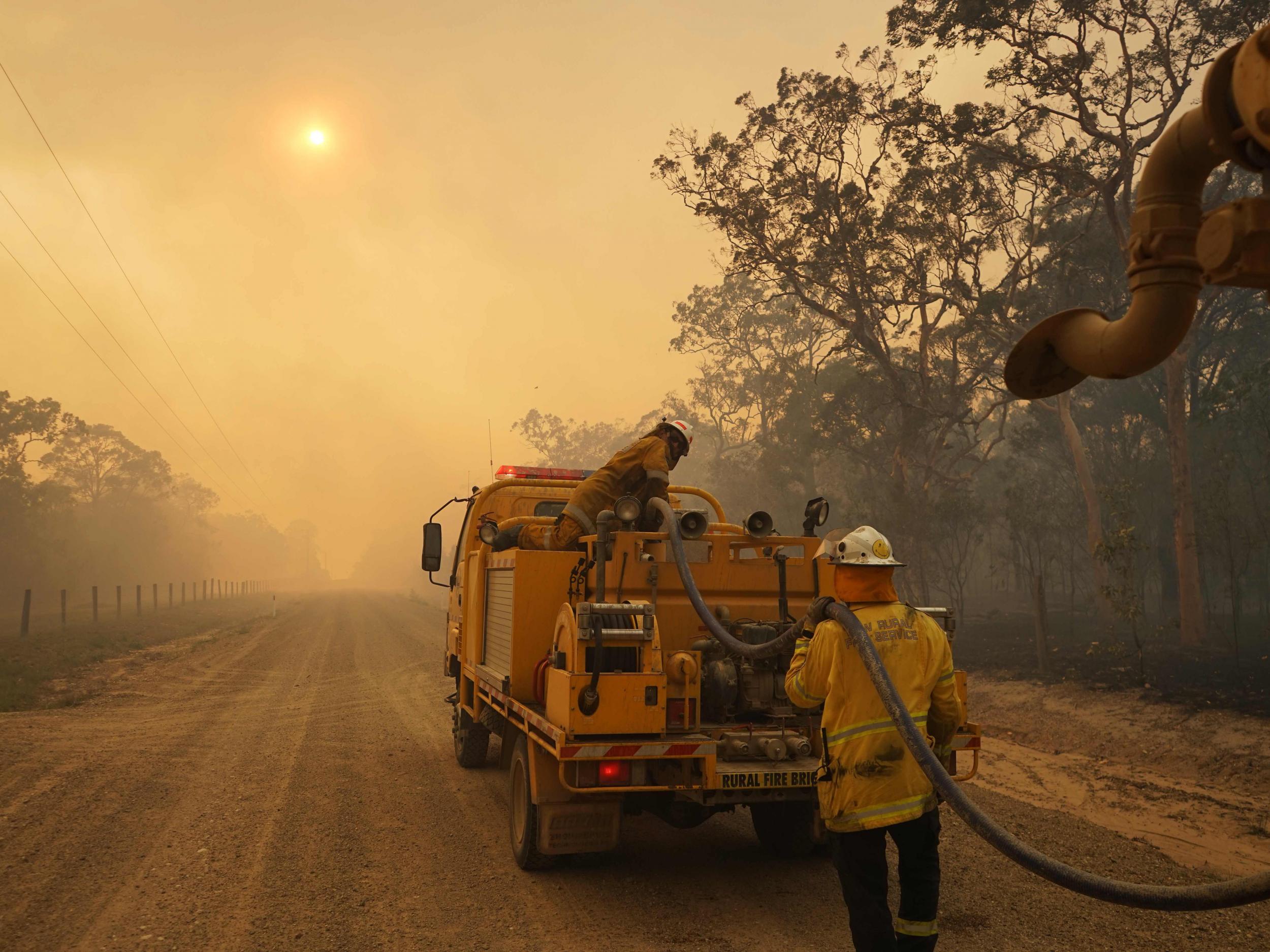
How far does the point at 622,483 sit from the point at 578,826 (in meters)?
2.41

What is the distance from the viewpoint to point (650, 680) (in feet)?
17.0

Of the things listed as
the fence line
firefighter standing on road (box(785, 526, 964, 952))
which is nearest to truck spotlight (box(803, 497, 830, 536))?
firefighter standing on road (box(785, 526, 964, 952))

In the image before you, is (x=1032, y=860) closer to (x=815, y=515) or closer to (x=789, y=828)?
(x=789, y=828)

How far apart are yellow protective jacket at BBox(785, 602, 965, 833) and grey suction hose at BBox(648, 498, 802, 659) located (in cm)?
121

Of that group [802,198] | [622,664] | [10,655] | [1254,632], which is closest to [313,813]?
[622,664]

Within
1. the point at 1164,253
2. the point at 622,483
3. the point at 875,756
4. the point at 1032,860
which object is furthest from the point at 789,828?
the point at 1164,253

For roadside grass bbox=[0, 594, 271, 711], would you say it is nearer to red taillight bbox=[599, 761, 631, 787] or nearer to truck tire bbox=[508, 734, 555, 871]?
truck tire bbox=[508, 734, 555, 871]

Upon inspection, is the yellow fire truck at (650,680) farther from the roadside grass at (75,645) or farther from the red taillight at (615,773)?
the roadside grass at (75,645)

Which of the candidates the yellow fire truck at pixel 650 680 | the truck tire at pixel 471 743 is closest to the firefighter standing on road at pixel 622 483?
the yellow fire truck at pixel 650 680

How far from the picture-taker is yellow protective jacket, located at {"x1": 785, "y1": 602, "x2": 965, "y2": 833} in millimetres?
3768

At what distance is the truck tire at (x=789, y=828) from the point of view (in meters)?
6.39

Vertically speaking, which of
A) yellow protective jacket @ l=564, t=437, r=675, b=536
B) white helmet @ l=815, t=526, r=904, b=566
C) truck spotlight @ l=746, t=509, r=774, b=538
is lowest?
white helmet @ l=815, t=526, r=904, b=566

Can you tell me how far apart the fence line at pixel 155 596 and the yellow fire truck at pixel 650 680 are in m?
20.2

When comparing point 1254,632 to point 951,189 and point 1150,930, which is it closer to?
point 951,189
